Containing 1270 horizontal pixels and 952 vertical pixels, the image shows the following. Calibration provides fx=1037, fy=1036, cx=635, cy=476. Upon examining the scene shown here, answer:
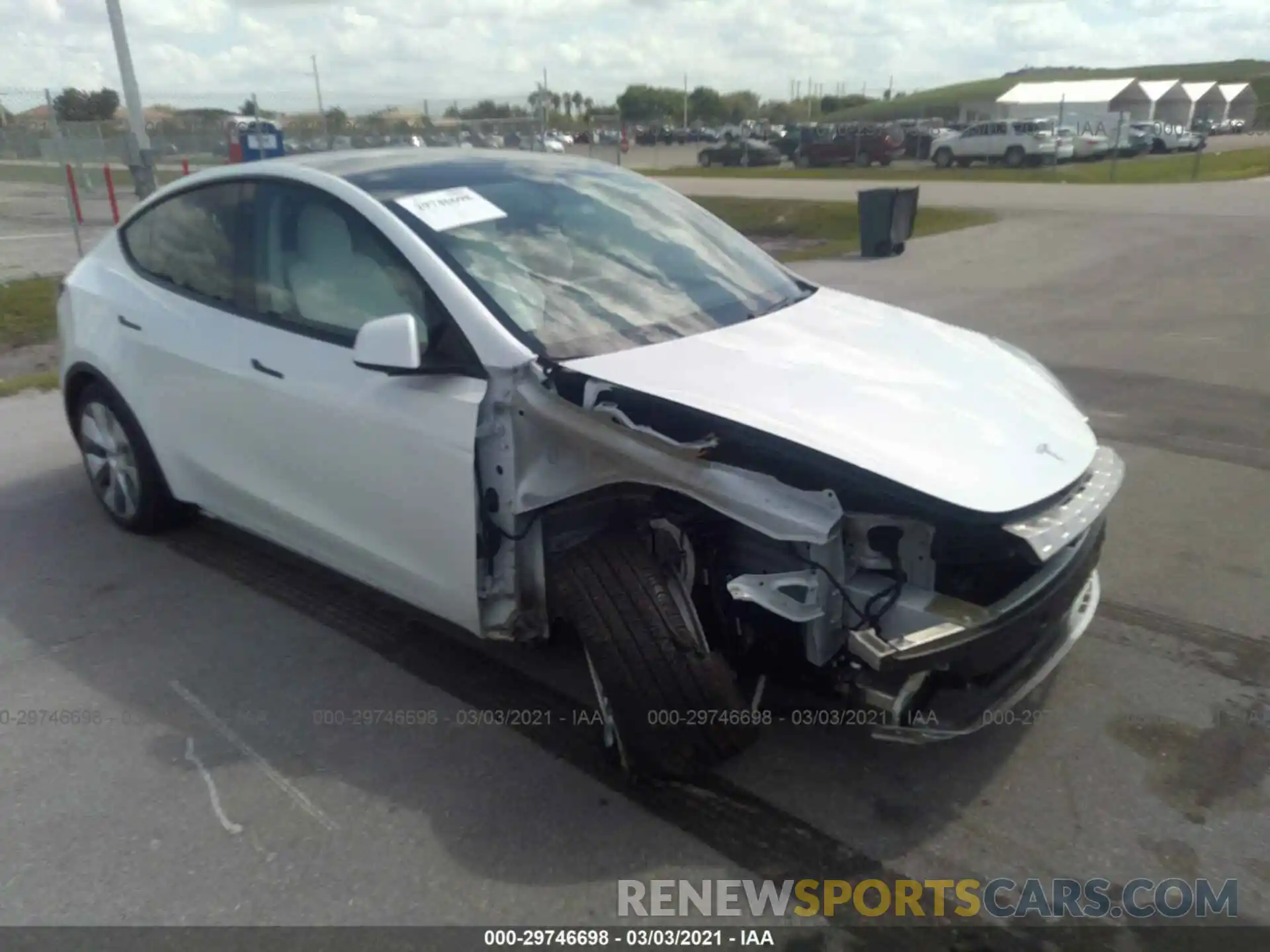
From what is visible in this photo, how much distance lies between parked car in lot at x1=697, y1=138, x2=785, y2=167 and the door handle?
42.1 m

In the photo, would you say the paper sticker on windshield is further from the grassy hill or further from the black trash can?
the grassy hill

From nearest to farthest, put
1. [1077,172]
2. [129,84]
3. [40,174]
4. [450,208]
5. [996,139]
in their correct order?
[450,208]
[129,84]
[40,174]
[1077,172]
[996,139]

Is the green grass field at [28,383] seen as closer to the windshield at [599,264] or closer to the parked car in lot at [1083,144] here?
the windshield at [599,264]

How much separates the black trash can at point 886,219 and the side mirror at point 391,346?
12033mm

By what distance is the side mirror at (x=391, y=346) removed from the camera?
10.2 feet

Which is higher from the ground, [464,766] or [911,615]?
[911,615]

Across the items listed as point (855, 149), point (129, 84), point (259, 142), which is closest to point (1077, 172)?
point (855, 149)

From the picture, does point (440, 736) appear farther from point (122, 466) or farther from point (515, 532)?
point (122, 466)

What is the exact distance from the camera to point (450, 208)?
3.64 metres

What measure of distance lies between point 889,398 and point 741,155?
141 feet

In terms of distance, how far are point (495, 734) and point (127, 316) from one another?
8.59ft

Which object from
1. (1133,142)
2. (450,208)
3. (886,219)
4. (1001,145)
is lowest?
(1133,142)

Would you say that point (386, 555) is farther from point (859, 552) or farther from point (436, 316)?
point (859, 552)

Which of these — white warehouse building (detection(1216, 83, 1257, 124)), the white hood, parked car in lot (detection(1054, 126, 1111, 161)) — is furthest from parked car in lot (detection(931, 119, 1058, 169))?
white warehouse building (detection(1216, 83, 1257, 124))
